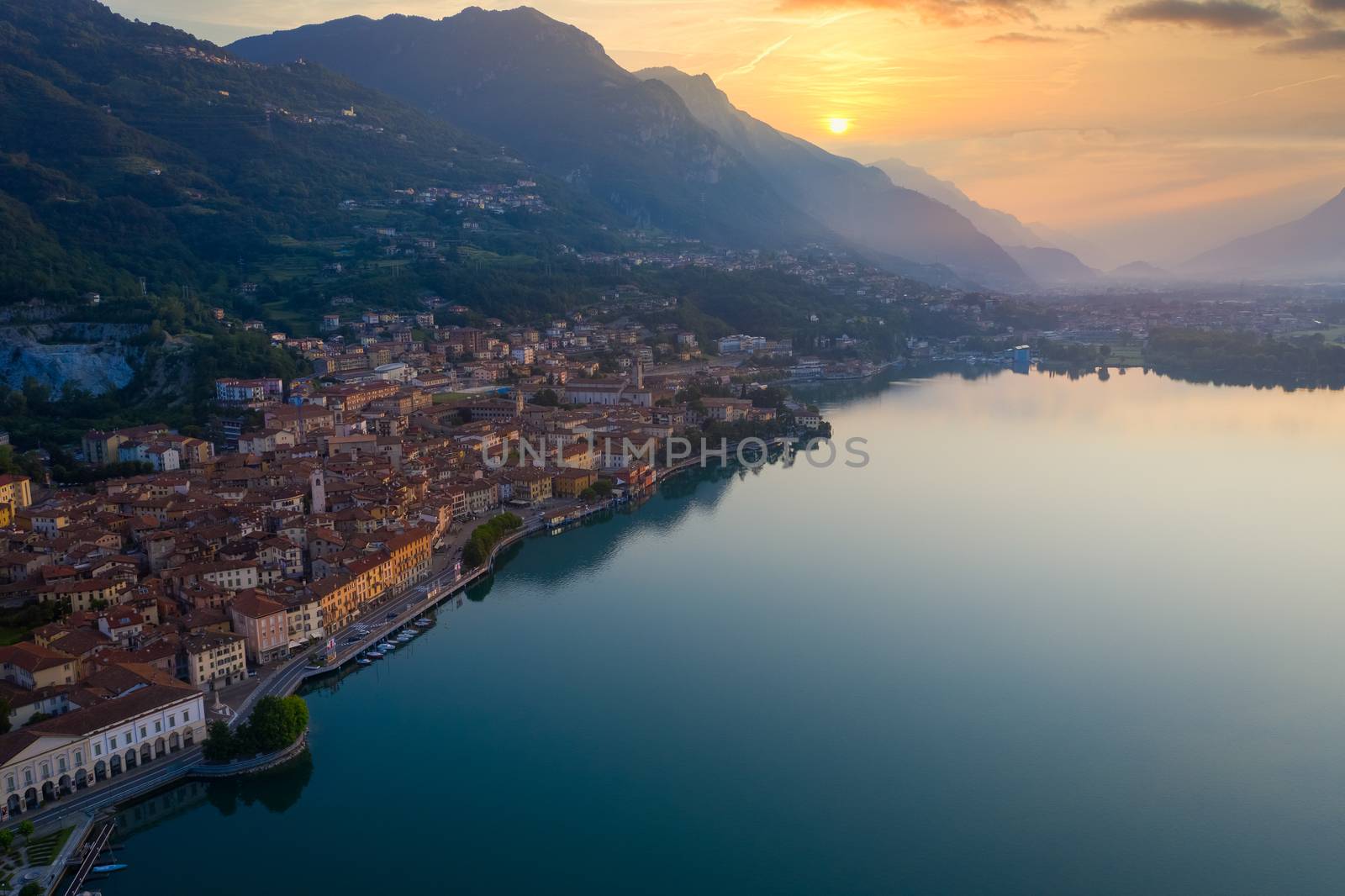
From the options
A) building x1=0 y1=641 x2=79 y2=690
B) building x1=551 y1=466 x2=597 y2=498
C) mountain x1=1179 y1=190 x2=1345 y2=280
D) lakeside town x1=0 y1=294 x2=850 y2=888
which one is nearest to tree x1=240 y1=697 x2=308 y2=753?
lakeside town x1=0 y1=294 x2=850 y2=888

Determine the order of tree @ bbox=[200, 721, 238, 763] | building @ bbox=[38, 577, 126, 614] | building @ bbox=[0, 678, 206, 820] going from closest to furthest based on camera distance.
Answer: building @ bbox=[0, 678, 206, 820] → tree @ bbox=[200, 721, 238, 763] → building @ bbox=[38, 577, 126, 614]

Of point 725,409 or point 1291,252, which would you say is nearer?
point 725,409

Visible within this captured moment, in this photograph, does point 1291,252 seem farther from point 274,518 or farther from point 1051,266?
point 274,518

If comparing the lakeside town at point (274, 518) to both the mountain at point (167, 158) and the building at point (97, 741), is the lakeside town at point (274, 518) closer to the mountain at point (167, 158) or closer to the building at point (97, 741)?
the building at point (97, 741)

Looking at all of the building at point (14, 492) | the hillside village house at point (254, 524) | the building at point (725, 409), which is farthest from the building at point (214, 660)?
the building at point (725, 409)

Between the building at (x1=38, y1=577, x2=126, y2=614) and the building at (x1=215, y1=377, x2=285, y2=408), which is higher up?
the building at (x1=215, y1=377, x2=285, y2=408)

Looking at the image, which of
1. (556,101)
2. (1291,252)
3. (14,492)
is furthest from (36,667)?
(1291,252)

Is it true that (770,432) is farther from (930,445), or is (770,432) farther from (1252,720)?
(1252,720)

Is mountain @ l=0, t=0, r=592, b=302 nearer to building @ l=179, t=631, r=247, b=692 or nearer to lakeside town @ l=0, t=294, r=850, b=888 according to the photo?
lakeside town @ l=0, t=294, r=850, b=888
